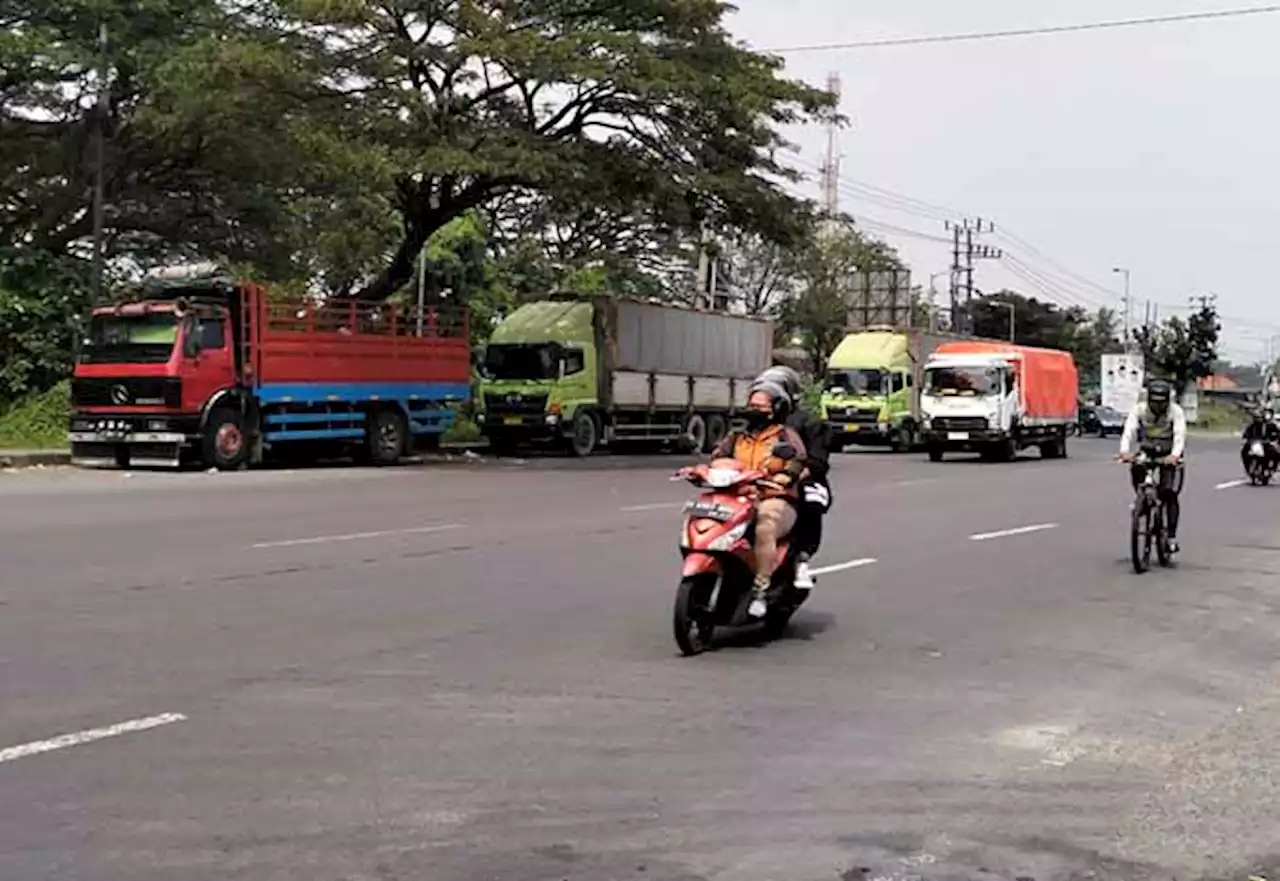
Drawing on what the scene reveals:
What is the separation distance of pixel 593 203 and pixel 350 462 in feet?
23.8

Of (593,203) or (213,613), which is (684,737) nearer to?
(213,613)

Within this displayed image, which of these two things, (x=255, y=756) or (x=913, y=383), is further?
(x=913, y=383)

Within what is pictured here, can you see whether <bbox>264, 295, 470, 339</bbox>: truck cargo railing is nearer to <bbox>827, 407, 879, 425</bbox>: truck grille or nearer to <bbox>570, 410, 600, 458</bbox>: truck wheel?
<bbox>570, 410, 600, 458</bbox>: truck wheel

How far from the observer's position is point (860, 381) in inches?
1663

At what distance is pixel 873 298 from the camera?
66.1 m

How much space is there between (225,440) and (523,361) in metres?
9.49

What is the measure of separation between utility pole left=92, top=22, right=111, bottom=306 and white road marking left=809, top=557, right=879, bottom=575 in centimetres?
1729

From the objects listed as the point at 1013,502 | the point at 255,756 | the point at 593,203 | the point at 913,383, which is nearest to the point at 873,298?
the point at 913,383

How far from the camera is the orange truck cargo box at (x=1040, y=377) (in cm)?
3609

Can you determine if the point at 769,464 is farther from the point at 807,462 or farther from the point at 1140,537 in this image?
the point at 1140,537

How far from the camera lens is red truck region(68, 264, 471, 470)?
25.0 metres

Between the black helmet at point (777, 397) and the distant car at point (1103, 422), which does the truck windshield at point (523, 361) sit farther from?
the distant car at point (1103, 422)

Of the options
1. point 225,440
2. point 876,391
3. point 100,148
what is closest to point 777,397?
point 225,440

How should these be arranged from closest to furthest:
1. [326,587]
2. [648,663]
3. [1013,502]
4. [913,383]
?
[648,663] < [326,587] < [1013,502] < [913,383]
